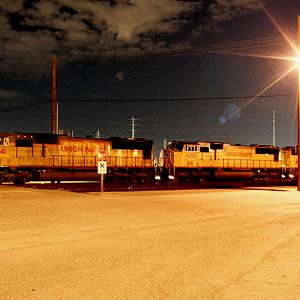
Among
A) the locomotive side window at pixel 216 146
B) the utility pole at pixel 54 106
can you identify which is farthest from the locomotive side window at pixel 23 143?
the locomotive side window at pixel 216 146

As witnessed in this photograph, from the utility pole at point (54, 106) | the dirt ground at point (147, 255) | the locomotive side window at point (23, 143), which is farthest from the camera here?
the utility pole at point (54, 106)

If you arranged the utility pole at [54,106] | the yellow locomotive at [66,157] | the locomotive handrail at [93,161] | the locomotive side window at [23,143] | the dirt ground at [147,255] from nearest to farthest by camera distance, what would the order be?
the dirt ground at [147,255]
the yellow locomotive at [66,157]
the locomotive side window at [23,143]
the locomotive handrail at [93,161]
the utility pole at [54,106]

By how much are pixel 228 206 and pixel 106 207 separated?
480 centimetres

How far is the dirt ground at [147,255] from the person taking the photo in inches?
201

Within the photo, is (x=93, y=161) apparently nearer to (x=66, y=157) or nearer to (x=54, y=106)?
(x=66, y=157)

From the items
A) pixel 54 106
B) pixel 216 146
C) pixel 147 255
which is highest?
pixel 54 106

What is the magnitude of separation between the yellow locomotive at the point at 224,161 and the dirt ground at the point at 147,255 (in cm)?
2115

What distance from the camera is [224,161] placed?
36438mm

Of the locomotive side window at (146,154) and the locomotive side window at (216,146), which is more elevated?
the locomotive side window at (216,146)

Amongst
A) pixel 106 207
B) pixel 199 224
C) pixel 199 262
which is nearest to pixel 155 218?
pixel 199 224

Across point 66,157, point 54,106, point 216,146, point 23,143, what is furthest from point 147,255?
point 216,146

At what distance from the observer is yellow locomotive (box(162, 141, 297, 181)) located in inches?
1344

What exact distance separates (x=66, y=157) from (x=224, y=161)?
1493 cm

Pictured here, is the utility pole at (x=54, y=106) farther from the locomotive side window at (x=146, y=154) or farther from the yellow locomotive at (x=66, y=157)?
the locomotive side window at (x=146, y=154)
